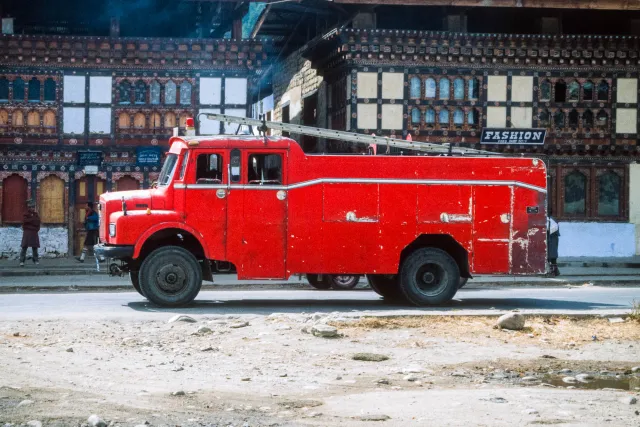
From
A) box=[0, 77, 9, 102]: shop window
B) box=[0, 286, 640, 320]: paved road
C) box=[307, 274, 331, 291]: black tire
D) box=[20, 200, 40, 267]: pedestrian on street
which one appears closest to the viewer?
box=[0, 286, 640, 320]: paved road

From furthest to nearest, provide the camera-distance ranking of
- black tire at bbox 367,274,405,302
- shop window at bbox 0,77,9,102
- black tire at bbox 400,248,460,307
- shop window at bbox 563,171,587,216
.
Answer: shop window at bbox 563,171,587,216, shop window at bbox 0,77,9,102, black tire at bbox 367,274,405,302, black tire at bbox 400,248,460,307

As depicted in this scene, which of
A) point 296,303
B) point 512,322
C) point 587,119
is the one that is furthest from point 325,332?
point 587,119

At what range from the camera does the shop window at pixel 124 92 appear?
33294 mm

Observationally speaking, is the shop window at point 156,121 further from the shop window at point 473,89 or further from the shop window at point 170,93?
the shop window at point 473,89

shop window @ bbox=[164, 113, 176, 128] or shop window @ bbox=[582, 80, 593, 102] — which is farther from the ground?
shop window @ bbox=[582, 80, 593, 102]

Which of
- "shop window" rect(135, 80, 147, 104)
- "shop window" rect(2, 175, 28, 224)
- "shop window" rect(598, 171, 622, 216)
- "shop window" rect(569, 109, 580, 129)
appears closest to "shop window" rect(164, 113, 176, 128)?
"shop window" rect(135, 80, 147, 104)

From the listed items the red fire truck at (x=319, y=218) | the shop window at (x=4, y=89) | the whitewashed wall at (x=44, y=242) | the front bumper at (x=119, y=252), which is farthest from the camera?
the whitewashed wall at (x=44, y=242)

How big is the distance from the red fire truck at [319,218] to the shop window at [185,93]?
53.1 ft

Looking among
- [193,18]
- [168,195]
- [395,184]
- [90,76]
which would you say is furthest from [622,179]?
[168,195]

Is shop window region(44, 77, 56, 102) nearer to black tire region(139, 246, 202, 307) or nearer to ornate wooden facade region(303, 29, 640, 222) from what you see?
ornate wooden facade region(303, 29, 640, 222)

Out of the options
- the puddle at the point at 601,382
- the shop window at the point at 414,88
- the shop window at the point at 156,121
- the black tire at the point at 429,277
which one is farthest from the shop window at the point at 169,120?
the puddle at the point at 601,382

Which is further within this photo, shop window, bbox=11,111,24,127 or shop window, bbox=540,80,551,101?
shop window, bbox=540,80,551,101

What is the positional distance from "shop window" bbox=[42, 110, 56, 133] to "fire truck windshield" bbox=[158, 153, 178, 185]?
653 inches

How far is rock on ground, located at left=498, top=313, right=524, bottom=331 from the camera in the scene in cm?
1402
